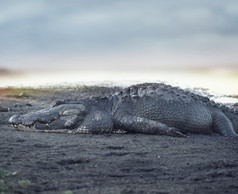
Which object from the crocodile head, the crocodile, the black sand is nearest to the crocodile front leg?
the crocodile

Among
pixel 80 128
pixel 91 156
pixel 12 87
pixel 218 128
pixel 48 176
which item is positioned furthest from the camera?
pixel 12 87

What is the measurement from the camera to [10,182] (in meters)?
4.46

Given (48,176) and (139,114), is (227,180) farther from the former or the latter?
(139,114)

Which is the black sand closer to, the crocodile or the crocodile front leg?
the crocodile front leg

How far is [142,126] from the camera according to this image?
8453 millimetres

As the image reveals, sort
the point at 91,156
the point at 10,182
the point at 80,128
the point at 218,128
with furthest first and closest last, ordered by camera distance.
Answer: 1. the point at 218,128
2. the point at 80,128
3. the point at 91,156
4. the point at 10,182

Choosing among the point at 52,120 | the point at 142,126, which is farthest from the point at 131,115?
the point at 52,120

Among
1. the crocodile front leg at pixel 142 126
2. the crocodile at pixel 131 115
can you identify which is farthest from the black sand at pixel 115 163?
the crocodile at pixel 131 115

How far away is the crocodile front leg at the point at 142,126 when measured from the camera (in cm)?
829

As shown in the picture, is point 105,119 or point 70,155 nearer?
point 70,155

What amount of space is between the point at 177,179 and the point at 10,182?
182 cm

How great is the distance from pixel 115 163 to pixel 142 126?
281 cm

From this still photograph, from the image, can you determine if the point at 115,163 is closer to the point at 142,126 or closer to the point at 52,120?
the point at 142,126

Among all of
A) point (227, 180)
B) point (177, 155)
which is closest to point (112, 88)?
point (177, 155)
